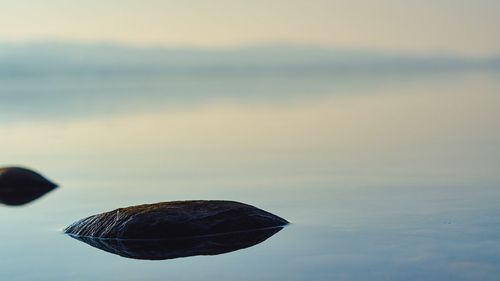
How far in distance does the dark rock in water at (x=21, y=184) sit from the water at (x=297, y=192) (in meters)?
0.75

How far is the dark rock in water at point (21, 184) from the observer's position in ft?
89.3

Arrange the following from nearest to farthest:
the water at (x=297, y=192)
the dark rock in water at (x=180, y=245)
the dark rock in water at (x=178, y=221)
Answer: the water at (x=297, y=192) → the dark rock in water at (x=180, y=245) → the dark rock in water at (x=178, y=221)

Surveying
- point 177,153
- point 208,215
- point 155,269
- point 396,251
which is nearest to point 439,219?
point 396,251

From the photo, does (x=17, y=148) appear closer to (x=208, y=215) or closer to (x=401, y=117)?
(x=401, y=117)

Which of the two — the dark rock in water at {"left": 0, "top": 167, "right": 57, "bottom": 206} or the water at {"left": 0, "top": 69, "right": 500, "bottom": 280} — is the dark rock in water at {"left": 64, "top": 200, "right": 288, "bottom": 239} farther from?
the dark rock in water at {"left": 0, "top": 167, "right": 57, "bottom": 206}

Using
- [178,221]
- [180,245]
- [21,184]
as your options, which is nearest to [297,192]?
[178,221]

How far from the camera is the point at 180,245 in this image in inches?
725

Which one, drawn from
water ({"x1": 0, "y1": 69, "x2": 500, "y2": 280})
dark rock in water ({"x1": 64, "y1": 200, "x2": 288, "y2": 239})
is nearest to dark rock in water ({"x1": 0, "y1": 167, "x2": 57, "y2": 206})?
water ({"x1": 0, "y1": 69, "x2": 500, "y2": 280})

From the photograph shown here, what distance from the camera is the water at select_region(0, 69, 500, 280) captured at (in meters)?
16.5

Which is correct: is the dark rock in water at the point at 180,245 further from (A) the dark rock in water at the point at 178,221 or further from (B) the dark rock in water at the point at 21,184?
(B) the dark rock in water at the point at 21,184

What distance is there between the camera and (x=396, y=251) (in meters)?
17.1

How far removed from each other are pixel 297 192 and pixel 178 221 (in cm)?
608

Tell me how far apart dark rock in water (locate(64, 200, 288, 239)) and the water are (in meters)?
0.62

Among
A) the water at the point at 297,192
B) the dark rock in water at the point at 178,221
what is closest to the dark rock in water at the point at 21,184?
the water at the point at 297,192
